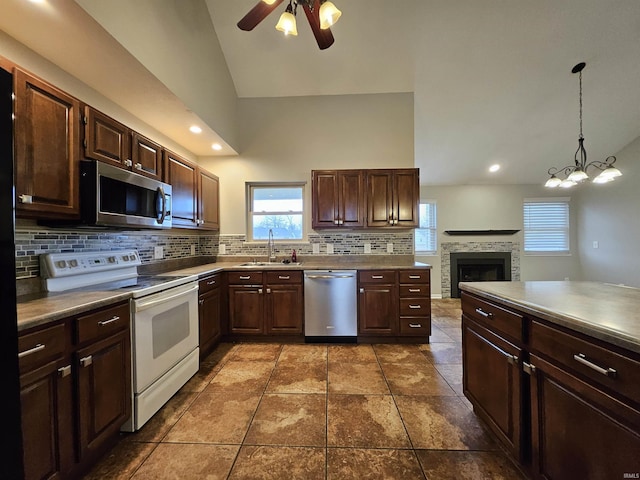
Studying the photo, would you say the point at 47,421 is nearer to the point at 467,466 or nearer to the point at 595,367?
the point at 467,466

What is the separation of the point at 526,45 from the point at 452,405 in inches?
153

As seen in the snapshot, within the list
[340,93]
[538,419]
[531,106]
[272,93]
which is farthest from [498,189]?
[538,419]

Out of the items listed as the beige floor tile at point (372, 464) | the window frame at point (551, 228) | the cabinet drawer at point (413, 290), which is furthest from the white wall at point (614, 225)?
the beige floor tile at point (372, 464)

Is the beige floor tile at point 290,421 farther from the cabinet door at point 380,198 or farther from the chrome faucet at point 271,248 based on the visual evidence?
the cabinet door at point 380,198

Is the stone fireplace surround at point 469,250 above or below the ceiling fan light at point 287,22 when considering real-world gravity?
below

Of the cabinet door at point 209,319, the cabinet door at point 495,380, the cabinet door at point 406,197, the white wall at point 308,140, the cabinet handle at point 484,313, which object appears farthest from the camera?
the white wall at point 308,140

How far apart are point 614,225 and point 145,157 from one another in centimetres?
769

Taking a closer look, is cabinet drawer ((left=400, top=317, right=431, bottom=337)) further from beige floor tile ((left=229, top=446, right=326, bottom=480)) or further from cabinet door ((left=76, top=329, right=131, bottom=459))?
cabinet door ((left=76, top=329, right=131, bottom=459))

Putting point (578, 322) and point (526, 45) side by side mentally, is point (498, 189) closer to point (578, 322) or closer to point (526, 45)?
point (526, 45)

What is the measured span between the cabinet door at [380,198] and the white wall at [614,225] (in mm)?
4884

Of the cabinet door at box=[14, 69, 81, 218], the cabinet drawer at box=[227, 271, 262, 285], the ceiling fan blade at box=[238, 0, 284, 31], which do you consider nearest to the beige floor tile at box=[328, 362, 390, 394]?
the cabinet drawer at box=[227, 271, 262, 285]

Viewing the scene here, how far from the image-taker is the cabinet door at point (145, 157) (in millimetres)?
2127

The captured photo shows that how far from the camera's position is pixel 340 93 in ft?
11.9

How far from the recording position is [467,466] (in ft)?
4.64
